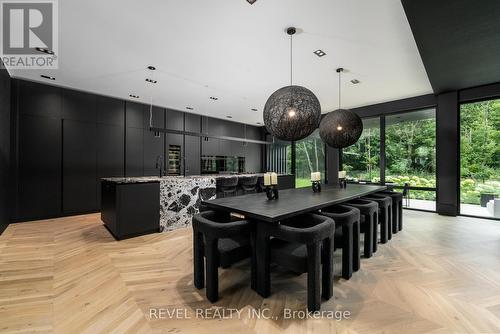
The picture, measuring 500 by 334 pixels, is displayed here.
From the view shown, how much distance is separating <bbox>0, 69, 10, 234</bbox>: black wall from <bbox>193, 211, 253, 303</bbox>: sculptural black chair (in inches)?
156

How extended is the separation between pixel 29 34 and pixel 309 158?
7.18 metres

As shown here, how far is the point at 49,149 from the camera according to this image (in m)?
4.59

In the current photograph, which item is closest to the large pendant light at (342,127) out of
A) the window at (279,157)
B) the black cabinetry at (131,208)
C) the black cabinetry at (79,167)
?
the black cabinetry at (131,208)

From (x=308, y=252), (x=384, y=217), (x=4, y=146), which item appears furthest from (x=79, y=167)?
(x=384, y=217)

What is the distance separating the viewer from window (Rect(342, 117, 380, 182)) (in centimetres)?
605

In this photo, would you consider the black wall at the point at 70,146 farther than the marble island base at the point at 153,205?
Yes

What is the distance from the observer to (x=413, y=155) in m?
5.50

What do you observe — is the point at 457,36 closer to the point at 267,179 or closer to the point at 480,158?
the point at 267,179

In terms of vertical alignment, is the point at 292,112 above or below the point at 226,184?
above

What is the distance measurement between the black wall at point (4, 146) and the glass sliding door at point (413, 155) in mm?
8108

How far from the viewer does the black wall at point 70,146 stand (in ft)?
14.1

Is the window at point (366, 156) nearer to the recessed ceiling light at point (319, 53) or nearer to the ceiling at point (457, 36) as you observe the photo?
the ceiling at point (457, 36)

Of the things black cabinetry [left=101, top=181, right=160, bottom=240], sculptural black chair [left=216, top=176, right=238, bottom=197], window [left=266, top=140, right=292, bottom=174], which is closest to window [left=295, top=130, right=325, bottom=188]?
window [left=266, top=140, right=292, bottom=174]

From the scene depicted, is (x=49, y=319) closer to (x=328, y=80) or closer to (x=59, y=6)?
(x=59, y=6)
